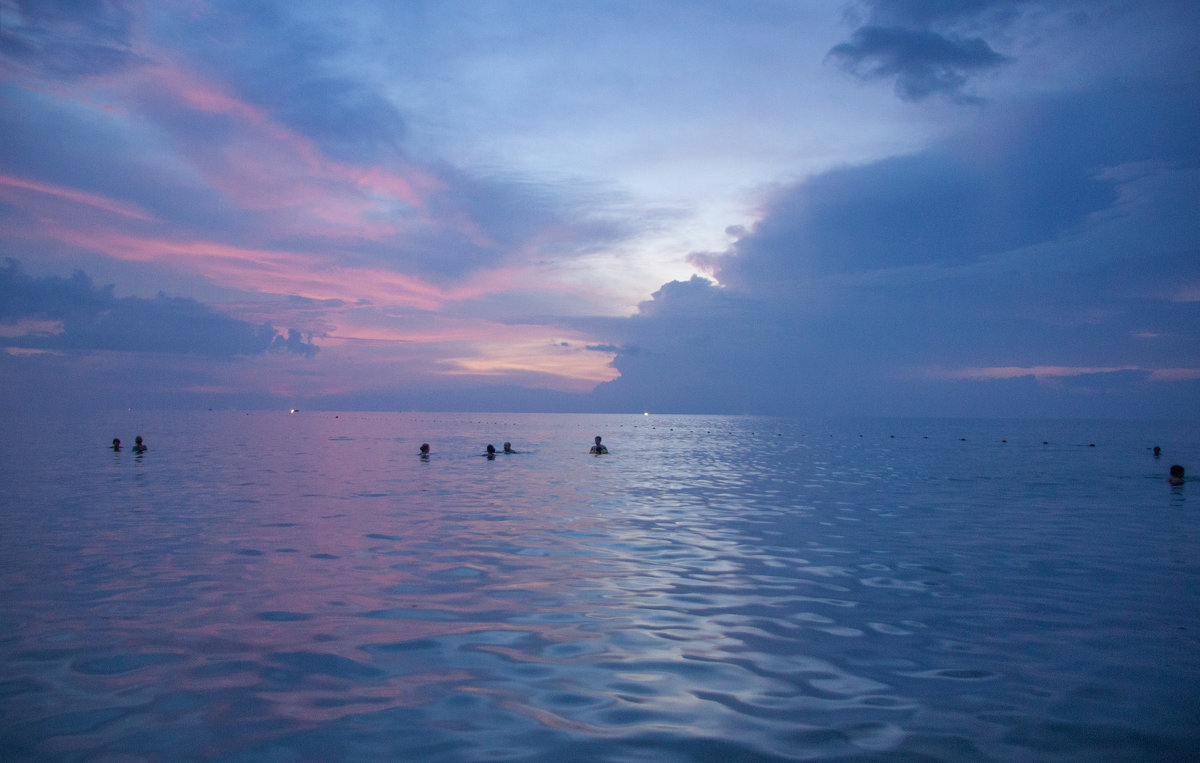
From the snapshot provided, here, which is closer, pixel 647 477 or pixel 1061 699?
pixel 1061 699

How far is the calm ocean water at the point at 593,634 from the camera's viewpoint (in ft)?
21.2

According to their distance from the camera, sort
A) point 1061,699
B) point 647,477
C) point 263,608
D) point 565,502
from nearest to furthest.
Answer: point 1061,699 → point 263,608 → point 565,502 → point 647,477

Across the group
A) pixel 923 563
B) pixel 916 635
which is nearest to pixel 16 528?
pixel 916 635

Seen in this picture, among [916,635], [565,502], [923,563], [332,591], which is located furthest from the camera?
[565,502]

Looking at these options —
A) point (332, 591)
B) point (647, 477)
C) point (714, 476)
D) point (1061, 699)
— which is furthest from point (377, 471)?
point (1061, 699)

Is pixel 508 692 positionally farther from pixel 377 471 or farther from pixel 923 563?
pixel 377 471

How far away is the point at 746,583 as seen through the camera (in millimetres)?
12672

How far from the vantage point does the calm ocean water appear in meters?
6.46

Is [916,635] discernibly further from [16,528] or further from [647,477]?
[647,477]

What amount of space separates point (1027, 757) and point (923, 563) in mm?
8906

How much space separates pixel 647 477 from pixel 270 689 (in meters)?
28.0

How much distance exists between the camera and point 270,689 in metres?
7.54

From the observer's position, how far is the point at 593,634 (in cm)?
955

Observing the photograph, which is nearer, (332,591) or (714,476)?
(332,591)
